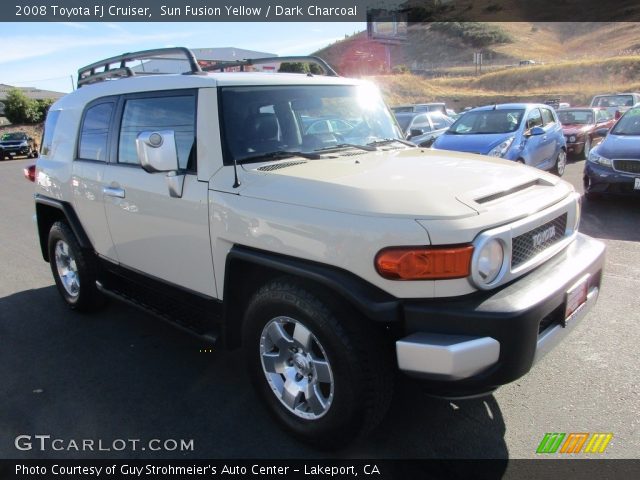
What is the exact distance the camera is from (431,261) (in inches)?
91.2

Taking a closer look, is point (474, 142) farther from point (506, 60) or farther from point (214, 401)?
point (506, 60)

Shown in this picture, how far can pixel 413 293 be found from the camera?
2.37 metres

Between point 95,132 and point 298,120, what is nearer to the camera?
point 298,120

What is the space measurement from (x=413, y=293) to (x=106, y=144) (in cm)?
286

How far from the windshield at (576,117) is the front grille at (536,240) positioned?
1378 centimetres

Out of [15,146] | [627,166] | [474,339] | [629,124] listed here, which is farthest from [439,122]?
[15,146]

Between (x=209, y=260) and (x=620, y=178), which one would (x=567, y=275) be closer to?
(x=209, y=260)

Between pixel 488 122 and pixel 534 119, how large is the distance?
0.91 metres

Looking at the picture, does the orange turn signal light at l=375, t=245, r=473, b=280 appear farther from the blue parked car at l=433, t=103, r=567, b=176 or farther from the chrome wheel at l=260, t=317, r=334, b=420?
the blue parked car at l=433, t=103, r=567, b=176

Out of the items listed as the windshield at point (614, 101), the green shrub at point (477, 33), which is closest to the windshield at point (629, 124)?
the windshield at point (614, 101)

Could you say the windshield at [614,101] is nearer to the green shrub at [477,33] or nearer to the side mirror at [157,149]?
the side mirror at [157,149]

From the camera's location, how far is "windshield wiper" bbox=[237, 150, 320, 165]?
10.2 ft

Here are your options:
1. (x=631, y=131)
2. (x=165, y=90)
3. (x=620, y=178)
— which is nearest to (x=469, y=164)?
(x=165, y=90)

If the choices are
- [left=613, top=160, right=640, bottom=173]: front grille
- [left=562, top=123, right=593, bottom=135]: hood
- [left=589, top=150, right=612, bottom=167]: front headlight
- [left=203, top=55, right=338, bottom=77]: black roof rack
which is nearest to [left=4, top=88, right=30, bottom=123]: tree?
[left=562, top=123, right=593, bottom=135]: hood
